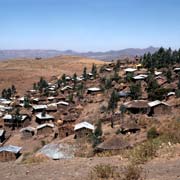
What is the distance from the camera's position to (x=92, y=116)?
1871 inches

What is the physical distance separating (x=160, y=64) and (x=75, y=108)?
2594 centimetres

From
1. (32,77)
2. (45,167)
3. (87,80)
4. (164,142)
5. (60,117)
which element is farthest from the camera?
(32,77)

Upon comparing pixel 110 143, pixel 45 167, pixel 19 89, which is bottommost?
pixel 19 89

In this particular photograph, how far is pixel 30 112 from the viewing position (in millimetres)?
59500

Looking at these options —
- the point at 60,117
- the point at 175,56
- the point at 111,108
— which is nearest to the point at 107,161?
the point at 111,108

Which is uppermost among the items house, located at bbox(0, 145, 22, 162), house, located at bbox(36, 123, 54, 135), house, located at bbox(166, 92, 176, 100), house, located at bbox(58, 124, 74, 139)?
house, located at bbox(166, 92, 176, 100)

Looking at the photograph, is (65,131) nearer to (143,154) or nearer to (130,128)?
(130,128)

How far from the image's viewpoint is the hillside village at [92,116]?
29.2m

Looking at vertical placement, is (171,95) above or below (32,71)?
above

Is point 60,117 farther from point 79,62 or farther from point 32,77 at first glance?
point 79,62

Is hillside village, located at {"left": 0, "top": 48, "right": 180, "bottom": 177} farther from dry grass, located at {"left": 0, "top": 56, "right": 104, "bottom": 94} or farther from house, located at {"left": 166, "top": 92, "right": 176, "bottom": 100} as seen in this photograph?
dry grass, located at {"left": 0, "top": 56, "right": 104, "bottom": 94}

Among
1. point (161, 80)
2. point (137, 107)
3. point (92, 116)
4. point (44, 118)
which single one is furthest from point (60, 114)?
point (161, 80)

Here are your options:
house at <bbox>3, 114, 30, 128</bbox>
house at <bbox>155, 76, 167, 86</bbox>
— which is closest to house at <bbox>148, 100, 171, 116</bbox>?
house at <bbox>155, 76, 167, 86</bbox>

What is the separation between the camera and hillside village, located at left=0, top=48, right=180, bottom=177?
29.2 metres
